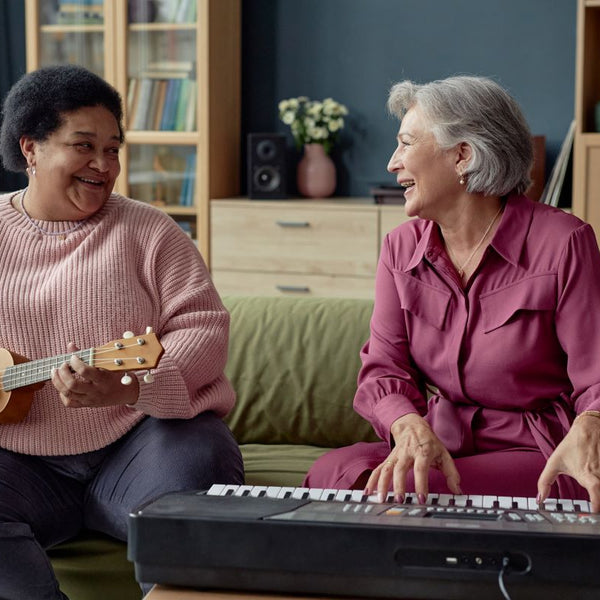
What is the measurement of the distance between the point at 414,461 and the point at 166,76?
3320 millimetres

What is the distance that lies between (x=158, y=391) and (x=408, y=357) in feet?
1.54

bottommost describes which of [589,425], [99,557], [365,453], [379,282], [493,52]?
[99,557]

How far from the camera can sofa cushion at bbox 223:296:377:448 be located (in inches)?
95.3

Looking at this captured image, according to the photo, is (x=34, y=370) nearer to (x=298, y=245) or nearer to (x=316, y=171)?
(x=298, y=245)

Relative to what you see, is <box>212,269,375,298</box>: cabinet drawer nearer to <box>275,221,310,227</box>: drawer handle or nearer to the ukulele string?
<box>275,221,310,227</box>: drawer handle

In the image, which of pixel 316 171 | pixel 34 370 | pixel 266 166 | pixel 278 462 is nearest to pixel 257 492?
pixel 34 370

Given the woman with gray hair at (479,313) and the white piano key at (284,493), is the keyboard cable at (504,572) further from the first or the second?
the woman with gray hair at (479,313)

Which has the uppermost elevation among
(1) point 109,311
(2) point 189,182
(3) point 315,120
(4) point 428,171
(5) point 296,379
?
(3) point 315,120

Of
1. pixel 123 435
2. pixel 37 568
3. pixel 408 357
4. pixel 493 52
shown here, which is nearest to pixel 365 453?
pixel 408 357

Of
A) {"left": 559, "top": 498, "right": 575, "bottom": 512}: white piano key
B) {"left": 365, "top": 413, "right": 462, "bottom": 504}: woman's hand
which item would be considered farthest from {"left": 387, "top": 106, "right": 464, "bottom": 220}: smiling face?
{"left": 559, "top": 498, "right": 575, "bottom": 512}: white piano key

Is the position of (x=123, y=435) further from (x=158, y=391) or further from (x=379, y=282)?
(x=379, y=282)

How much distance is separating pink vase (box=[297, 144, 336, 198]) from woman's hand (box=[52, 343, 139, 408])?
2.92 meters

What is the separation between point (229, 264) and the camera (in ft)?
14.7

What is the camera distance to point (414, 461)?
1.63 metres
